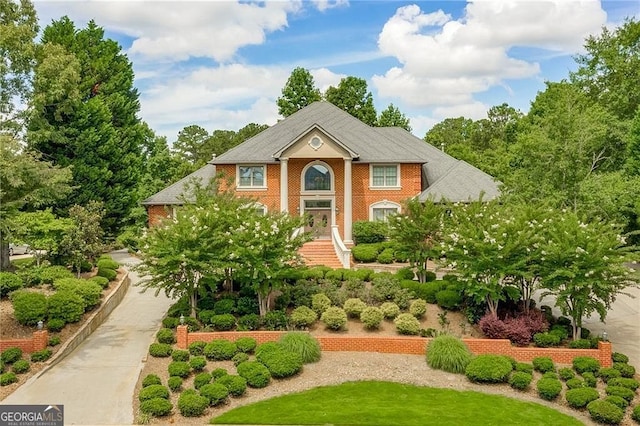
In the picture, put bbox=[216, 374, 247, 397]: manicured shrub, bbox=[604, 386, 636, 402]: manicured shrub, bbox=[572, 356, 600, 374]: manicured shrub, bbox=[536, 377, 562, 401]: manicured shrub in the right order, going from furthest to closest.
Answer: bbox=[572, 356, 600, 374]: manicured shrub
bbox=[536, 377, 562, 401]: manicured shrub
bbox=[216, 374, 247, 397]: manicured shrub
bbox=[604, 386, 636, 402]: manicured shrub

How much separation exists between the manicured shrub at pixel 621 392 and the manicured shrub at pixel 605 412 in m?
0.73

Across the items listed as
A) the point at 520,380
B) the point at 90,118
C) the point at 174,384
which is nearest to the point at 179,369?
the point at 174,384

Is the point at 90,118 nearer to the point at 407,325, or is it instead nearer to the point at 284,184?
the point at 284,184

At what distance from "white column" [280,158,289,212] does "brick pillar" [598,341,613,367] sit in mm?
18199

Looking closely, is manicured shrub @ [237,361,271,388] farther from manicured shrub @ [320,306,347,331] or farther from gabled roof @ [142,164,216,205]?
gabled roof @ [142,164,216,205]

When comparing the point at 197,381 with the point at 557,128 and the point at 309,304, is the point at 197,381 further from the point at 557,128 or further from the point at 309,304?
the point at 557,128

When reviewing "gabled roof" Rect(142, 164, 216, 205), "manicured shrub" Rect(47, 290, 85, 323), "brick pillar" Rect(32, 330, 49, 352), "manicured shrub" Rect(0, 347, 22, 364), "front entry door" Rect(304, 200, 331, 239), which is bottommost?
"manicured shrub" Rect(0, 347, 22, 364)

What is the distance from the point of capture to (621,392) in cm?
1439

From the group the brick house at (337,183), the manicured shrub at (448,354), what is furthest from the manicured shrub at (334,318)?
the brick house at (337,183)

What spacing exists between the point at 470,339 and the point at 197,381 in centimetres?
898

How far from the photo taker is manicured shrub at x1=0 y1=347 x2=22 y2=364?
15742 millimetres

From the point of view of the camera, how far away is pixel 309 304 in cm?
2006

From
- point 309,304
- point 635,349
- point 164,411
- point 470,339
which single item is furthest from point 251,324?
point 635,349

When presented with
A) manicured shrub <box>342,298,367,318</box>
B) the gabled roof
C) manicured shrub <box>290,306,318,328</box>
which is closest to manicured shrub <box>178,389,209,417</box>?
manicured shrub <box>290,306,318,328</box>
